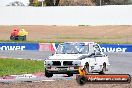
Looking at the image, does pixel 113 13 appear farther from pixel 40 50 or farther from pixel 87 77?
pixel 87 77

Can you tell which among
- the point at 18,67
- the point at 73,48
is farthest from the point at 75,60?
the point at 18,67

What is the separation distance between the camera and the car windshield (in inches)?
903

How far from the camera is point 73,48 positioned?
2314cm

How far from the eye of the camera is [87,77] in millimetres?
16594

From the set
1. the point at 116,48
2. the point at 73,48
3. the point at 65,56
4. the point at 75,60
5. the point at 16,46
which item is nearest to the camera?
the point at 75,60

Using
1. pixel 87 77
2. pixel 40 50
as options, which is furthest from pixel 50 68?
pixel 40 50

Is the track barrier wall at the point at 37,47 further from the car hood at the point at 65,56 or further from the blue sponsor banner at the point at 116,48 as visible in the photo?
the car hood at the point at 65,56

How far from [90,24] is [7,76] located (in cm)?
5199

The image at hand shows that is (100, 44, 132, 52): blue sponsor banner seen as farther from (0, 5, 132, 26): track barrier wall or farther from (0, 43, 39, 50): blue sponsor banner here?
(0, 5, 132, 26): track barrier wall

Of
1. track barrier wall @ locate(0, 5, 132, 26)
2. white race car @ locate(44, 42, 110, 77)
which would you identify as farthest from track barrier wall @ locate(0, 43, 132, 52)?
track barrier wall @ locate(0, 5, 132, 26)

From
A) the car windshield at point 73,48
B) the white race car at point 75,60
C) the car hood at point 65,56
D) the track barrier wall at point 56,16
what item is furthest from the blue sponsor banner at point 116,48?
the track barrier wall at point 56,16

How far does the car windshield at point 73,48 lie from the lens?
75.3 feet

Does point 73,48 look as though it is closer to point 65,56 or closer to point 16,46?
point 65,56

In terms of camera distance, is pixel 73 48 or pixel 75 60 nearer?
A: pixel 75 60
